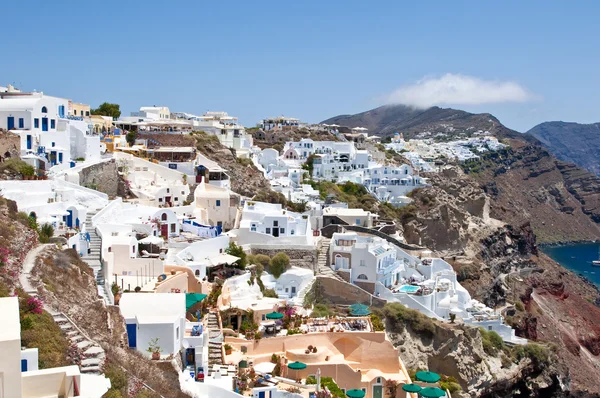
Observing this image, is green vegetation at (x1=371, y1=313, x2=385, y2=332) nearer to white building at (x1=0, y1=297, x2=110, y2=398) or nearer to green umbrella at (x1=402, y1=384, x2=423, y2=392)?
green umbrella at (x1=402, y1=384, x2=423, y2=392)

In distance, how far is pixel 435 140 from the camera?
128500mm

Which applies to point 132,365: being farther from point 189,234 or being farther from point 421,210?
point 421,210

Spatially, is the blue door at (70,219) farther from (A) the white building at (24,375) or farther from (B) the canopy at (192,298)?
(A) the white building at (24,375)

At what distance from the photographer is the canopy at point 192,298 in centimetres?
2073

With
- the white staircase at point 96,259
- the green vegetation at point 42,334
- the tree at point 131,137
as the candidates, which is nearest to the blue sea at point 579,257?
the tree at point 131,137

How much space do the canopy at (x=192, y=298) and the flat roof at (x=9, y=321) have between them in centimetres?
1104

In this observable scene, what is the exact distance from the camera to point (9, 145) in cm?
2788

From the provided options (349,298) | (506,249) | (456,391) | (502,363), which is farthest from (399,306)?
(506,249)

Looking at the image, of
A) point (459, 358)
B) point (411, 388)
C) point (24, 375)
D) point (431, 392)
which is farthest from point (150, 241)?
point (24, 375)

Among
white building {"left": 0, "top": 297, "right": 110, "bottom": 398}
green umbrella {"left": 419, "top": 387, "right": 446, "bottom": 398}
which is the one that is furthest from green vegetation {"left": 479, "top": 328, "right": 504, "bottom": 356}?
white building {"left": 0, "top": 297, "right": 110, "bottom": 398}

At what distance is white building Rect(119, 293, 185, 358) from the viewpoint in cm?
1587

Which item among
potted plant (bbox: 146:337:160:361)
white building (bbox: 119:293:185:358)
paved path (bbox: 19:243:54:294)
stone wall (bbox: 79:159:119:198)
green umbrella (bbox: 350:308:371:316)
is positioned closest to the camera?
paved path (bbox: 19:243:54:294)

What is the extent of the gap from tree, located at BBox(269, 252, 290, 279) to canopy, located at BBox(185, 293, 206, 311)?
298 inches

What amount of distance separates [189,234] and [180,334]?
1259cm
